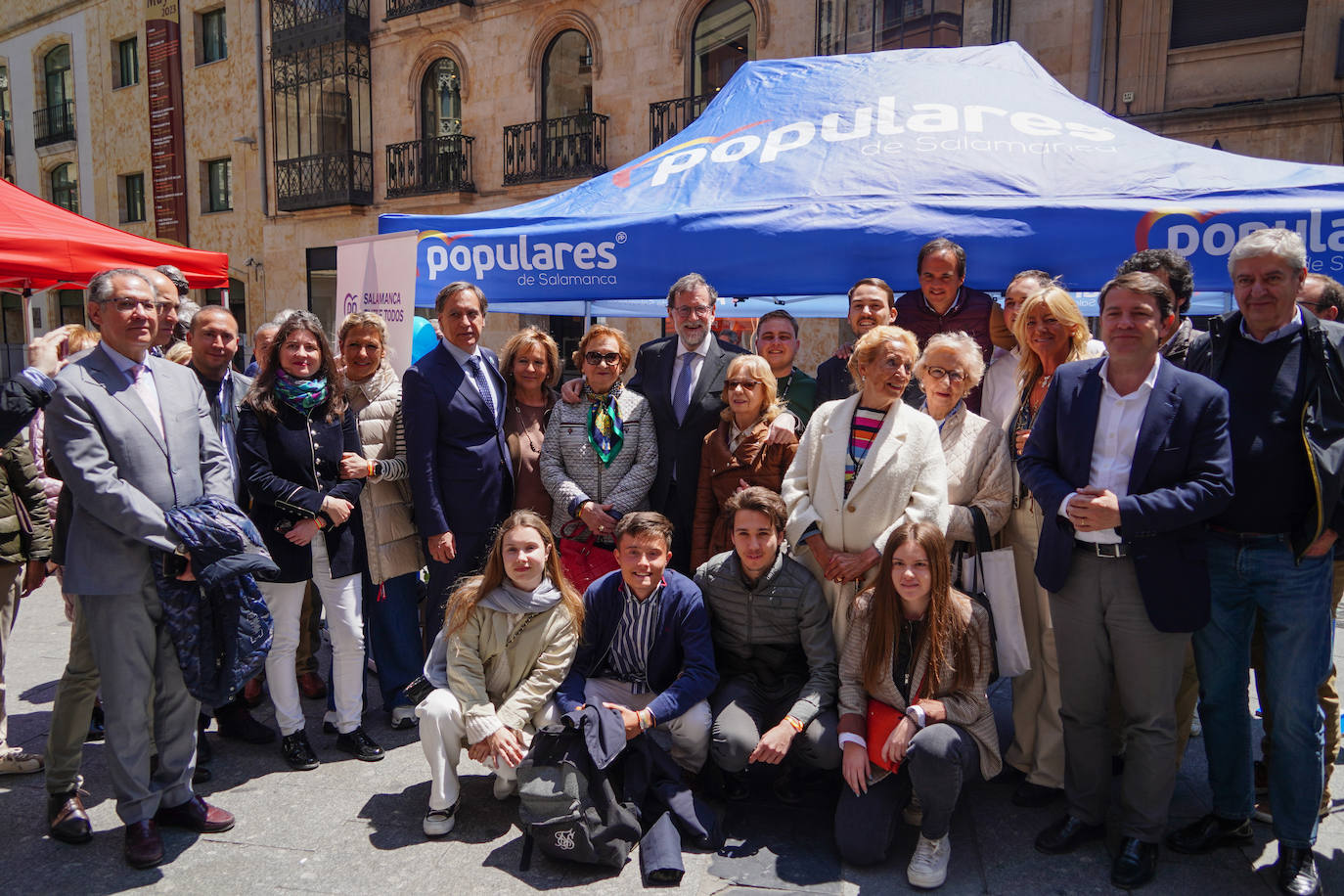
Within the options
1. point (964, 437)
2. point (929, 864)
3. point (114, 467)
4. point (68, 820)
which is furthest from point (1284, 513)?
point (68, 820)

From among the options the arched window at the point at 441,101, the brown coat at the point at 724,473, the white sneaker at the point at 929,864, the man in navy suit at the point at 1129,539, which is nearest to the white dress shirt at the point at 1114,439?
the man in navy suit at the point at 1129,539

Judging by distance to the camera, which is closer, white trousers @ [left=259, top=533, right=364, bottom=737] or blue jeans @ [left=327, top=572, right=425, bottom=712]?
white trousers @ [left=259, top=533, right=364, bottom=737]

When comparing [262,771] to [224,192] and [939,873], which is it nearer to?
[939,873]

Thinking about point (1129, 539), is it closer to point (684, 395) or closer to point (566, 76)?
point (684, 395)

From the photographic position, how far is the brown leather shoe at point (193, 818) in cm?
337

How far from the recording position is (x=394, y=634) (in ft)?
14.4

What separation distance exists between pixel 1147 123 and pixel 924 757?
10.2m

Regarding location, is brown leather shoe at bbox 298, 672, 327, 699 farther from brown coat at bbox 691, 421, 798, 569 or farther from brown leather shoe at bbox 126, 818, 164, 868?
brown coat at bbox 691, 421, 798, 569

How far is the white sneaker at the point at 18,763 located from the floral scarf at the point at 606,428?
2674 mm

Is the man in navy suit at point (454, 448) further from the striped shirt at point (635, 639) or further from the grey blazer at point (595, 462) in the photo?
the striped shirt at point (635, 639)

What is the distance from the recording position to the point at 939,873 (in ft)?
9.90

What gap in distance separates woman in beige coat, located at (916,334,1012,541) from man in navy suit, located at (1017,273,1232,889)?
0.31 meters

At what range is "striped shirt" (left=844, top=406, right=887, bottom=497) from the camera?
139 inches

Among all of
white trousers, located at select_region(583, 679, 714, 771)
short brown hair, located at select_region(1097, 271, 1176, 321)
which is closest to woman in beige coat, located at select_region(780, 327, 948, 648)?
white trousers, located at select_region(583, 679, 714, 771)
